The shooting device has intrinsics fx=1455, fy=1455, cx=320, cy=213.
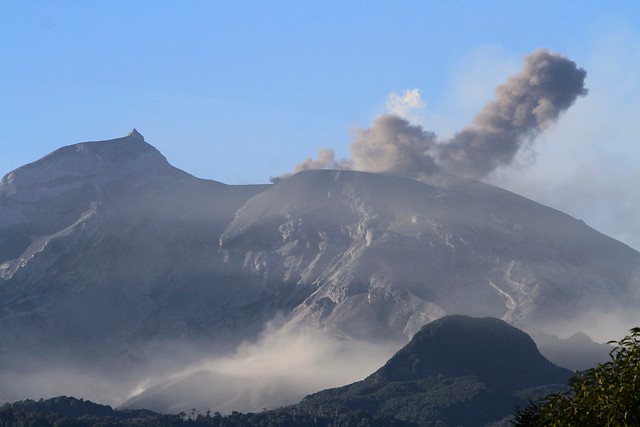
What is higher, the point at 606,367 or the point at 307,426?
the point at 307,426

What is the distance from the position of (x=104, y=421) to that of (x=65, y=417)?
27.0 ft

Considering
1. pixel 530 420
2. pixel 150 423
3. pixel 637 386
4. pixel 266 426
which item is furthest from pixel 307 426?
pixel 637 386

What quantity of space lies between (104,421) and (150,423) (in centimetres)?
617

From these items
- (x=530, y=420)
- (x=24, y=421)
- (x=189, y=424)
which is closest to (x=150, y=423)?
(x=189, y=424)

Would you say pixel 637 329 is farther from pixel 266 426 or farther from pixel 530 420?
pixel 266 426

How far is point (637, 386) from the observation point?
36750mm

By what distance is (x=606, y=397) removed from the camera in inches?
1451

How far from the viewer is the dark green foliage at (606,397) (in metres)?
36.4

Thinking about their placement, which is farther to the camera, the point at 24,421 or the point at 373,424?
the point at 373,424

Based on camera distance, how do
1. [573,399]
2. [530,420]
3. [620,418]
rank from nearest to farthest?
1. [620,418]
2. [573,399]
3. [530,420]

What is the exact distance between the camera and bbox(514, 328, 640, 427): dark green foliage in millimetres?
36438

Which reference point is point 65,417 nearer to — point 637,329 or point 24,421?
point 24,421

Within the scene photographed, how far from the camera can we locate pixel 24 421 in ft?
603

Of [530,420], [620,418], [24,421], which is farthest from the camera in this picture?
[24,421]
